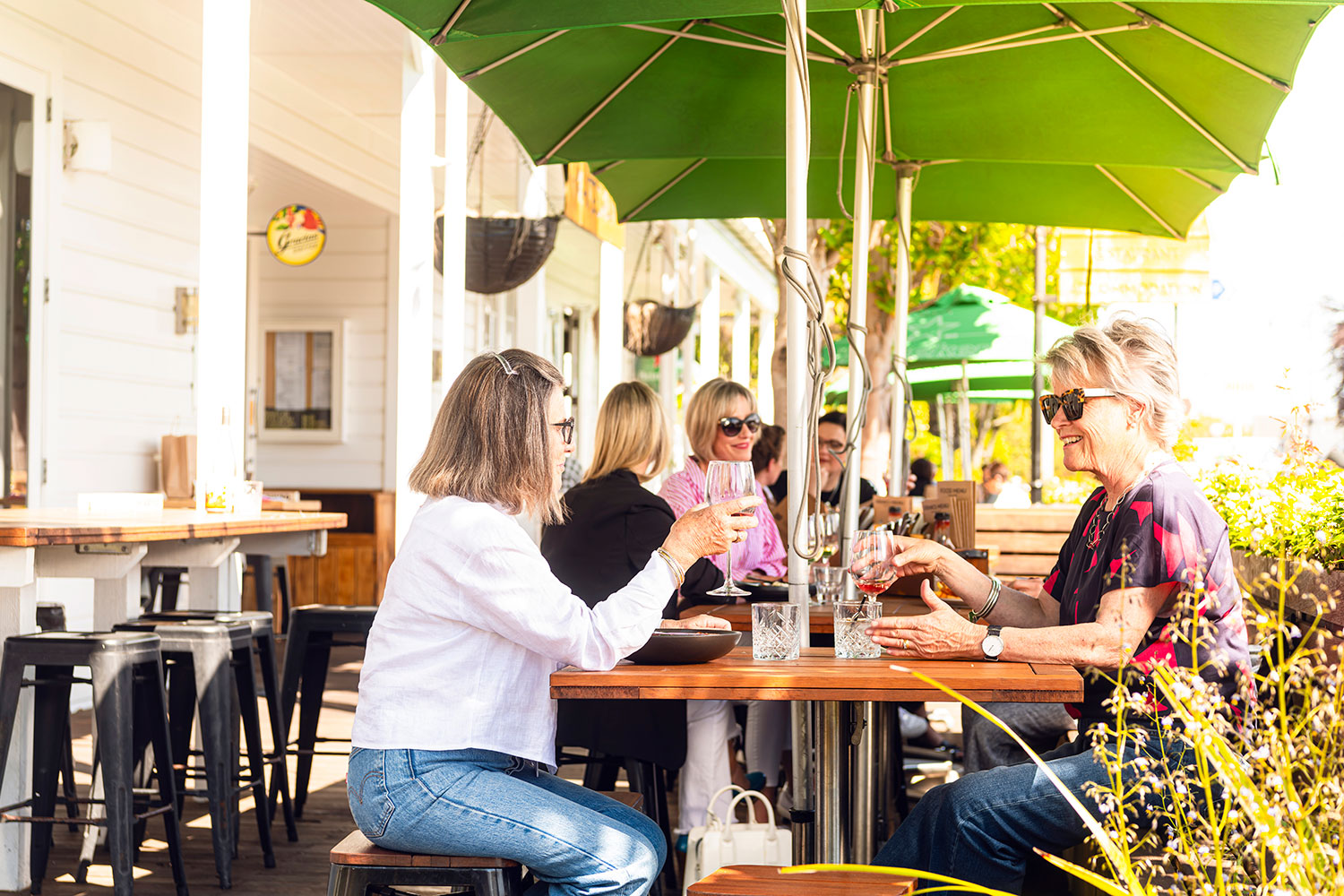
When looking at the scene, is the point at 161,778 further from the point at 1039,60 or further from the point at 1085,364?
the point at 1039,60

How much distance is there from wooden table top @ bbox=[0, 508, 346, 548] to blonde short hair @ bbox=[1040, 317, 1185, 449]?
8.50 ft

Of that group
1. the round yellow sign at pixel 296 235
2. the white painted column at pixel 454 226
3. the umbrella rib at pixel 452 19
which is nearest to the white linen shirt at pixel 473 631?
the umbrella rib at pixel 452 19

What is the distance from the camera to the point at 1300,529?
10.5ft

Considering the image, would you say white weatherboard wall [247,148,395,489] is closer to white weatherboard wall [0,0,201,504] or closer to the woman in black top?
white weatherboard wall [0,0,201,504]

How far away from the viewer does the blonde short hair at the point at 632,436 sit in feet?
13.2

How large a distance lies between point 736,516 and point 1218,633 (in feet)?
3.29

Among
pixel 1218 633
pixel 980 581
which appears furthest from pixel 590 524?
pixel 1218 633

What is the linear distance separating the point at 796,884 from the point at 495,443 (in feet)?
3.10

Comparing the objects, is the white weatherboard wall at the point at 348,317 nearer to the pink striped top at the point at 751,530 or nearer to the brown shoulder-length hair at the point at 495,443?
the pink striped top at the point at 751,530

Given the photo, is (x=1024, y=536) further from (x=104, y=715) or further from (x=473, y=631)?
(x=473, y=631)

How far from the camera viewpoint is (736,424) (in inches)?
197

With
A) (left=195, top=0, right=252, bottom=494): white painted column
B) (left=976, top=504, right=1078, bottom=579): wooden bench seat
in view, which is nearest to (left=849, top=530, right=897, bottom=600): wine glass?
(left=195, top=0, right=252, bottom=494): white painted column

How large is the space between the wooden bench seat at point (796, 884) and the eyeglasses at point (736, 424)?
291 cm

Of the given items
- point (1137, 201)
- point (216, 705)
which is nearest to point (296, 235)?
point (1137, 201)
